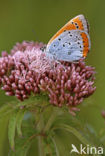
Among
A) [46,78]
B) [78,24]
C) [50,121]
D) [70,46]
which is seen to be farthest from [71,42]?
[50,121]

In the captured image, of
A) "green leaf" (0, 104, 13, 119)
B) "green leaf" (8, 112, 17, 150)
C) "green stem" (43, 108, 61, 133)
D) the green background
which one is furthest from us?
the green background

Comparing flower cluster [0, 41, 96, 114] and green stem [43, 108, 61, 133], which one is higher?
flower cluster [0, 41, 96, 114]

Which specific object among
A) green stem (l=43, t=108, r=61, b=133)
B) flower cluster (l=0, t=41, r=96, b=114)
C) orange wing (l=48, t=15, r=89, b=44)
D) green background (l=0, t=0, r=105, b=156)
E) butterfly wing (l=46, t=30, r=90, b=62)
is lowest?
green stem (l=43, t=108, r=61, b=133)

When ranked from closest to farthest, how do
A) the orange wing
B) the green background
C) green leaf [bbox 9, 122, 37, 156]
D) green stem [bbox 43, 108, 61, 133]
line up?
green leaf [bbox 9, 122, 37, 156] < green stem [bbox 43, 108, 61, 133] < the orange wing < the green background

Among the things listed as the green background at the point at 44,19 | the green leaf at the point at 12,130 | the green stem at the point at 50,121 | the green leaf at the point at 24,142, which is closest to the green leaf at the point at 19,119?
the green leaf at the point at 12,130

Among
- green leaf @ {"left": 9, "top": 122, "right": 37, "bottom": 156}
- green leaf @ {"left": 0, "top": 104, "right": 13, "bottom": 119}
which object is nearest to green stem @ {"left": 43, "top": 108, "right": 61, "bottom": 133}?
green leaf @ {"left": 9, "top": 122, "right": 37, "bottom": 156}

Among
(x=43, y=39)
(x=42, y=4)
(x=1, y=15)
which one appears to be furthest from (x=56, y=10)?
(x=1, y=15)

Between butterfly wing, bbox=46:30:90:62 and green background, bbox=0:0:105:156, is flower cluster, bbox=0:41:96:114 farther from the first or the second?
green background, bbox=0:0:105:156

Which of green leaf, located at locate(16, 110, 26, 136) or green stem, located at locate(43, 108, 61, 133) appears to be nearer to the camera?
green leaf, located at locate(16, 110, 26, 136)
